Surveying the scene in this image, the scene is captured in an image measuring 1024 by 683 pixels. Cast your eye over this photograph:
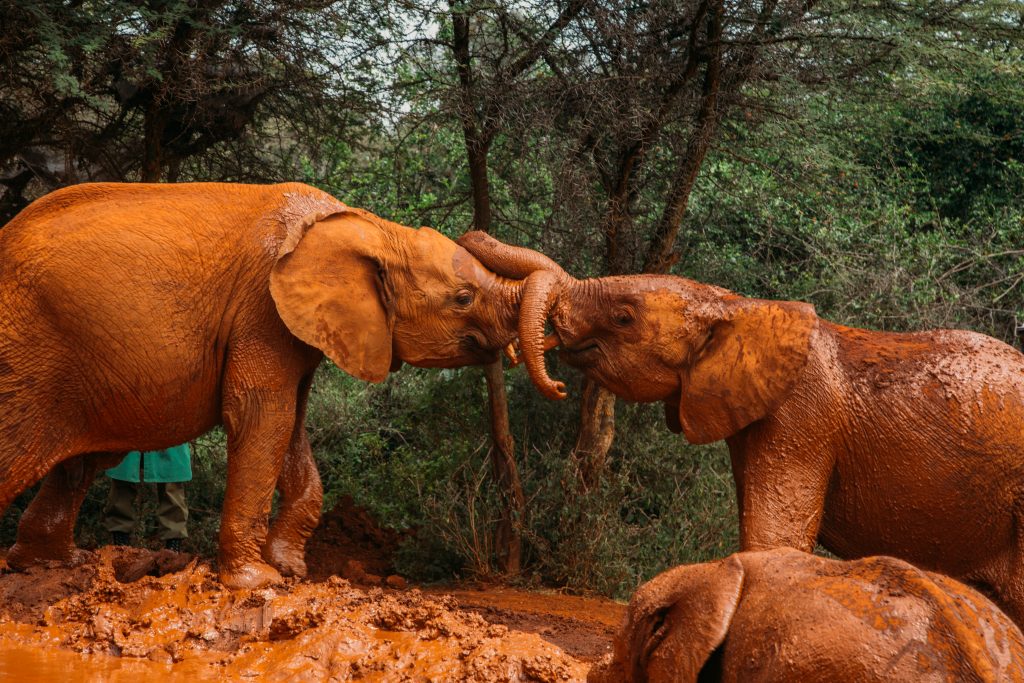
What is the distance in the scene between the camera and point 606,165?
11102 millimetres

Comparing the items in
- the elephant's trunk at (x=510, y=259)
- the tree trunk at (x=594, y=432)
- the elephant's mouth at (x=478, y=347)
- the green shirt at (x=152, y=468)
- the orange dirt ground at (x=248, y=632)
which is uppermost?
the elephant's trunk at (x=510, y=259)

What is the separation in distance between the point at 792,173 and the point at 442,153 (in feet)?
11.2

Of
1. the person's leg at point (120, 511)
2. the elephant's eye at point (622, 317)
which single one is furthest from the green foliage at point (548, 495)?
the elephant's eye at point (622, 317)

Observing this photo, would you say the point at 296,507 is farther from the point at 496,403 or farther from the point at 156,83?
the point at 156,83

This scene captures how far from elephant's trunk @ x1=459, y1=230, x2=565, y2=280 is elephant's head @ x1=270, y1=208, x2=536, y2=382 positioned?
72mm

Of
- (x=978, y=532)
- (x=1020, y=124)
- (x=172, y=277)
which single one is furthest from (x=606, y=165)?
(x=1020, y=124)

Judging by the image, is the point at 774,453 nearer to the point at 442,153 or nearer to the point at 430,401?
the point at 430,401

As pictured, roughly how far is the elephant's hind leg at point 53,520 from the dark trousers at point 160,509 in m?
1.42

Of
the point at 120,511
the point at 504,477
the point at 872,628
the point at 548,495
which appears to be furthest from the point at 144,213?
the point at 872,628

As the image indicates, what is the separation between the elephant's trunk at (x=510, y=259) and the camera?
28.2ft

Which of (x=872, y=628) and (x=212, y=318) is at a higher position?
(x=212, y=318)

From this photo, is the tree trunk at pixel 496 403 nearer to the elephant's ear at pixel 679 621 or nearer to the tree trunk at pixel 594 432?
the tree trunk at pixel 594 432

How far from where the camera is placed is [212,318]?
26.5 feet

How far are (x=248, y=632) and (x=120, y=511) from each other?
11.0ft
